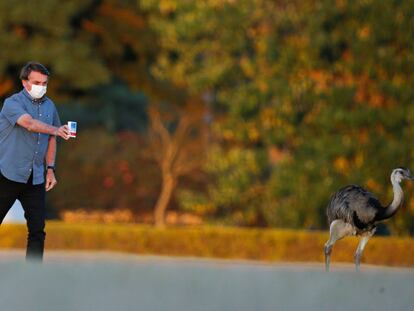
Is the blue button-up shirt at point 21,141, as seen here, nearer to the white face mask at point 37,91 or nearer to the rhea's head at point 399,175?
the white face mask at point 37,91

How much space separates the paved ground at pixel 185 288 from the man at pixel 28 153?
354 centimetres

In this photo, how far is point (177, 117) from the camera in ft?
136

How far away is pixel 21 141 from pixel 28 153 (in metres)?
0.13

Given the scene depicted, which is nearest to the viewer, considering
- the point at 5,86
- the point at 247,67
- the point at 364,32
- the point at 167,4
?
the point at 364,32

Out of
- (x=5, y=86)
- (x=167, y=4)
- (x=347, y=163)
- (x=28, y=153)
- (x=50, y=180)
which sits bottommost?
(x=50, y=180)

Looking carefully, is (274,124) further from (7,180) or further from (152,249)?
(7,180)

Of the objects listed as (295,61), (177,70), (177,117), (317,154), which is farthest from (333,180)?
(177,117)

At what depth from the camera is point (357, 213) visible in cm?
1229

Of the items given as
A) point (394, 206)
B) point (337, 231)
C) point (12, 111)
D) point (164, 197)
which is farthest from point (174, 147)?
point (12, 111)

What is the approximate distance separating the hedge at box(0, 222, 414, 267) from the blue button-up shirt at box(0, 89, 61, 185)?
13.6 meters

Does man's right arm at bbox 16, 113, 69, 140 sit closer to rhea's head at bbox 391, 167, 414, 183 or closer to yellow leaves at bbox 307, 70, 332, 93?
rhea's head at bbox 391, 167, 414, 183

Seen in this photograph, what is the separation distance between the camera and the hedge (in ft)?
77.3

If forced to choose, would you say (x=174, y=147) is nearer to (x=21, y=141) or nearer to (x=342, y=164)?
(x=342, y=164)

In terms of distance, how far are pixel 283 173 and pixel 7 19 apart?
7.18 m
